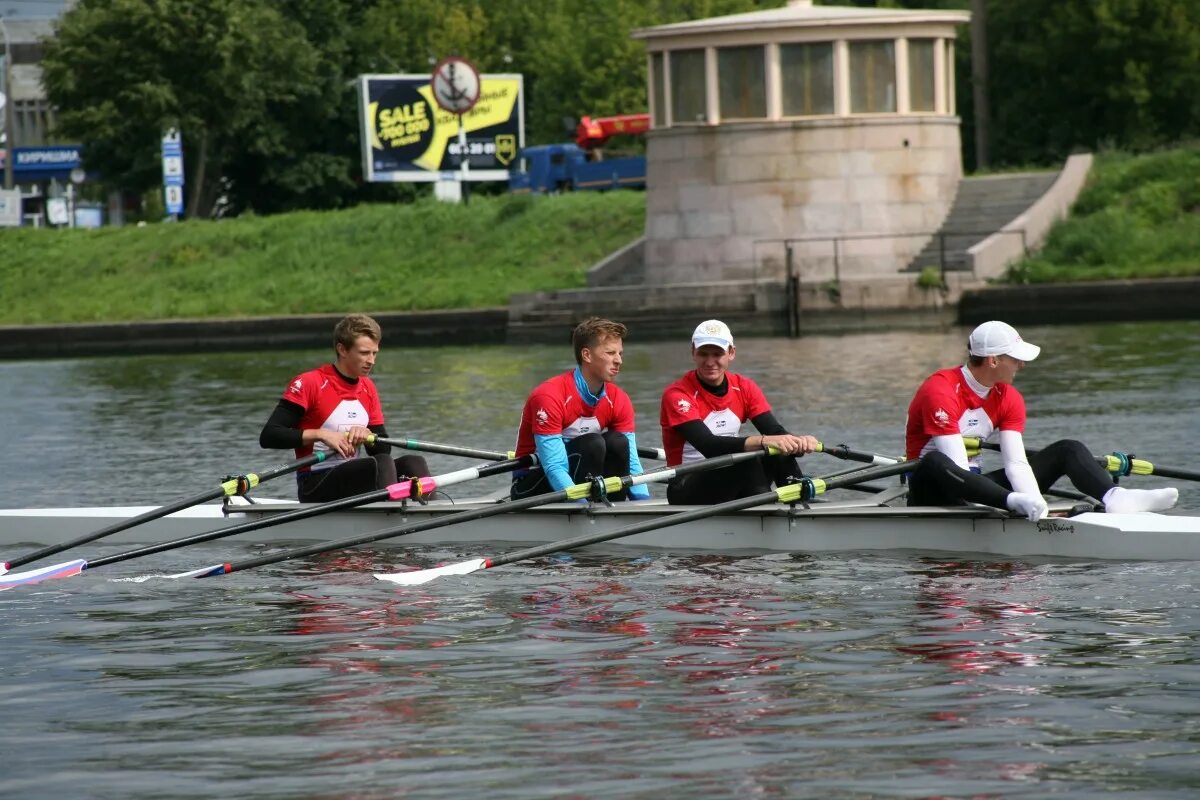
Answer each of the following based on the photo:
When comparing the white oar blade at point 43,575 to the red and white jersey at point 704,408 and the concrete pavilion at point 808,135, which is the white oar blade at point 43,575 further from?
the concrete pavilion at point 808,135

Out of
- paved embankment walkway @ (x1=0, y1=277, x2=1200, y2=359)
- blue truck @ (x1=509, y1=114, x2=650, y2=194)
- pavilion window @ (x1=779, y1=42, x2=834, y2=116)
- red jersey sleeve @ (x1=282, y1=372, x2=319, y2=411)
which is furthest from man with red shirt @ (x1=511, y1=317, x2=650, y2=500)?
blue truck @ (x1=509, y1=114, x2=650, y2=194)

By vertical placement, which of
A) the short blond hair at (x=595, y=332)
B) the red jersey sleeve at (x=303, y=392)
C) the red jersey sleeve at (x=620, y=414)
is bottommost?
the red jersey sleeve at (x=620, y=414)

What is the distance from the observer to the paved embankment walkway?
34.4 meters

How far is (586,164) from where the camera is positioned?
186ft

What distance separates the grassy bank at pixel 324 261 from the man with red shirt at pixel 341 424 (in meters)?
27.2

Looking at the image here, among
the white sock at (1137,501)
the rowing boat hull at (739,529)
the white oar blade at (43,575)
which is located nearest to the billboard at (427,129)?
the rowing boat hull at (739,529)

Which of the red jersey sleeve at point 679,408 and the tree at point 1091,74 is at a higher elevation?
the tree at point 1091,74

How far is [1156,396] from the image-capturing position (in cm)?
2233

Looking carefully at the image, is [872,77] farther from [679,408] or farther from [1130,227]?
[679,408]

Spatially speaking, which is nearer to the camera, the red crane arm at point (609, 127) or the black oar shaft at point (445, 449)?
the black oar shaft at point (445, 449)

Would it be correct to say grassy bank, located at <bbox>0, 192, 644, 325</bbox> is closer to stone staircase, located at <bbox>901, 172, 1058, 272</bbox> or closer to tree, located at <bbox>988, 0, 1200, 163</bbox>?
stone staircase, located at <bbox>901, 172, 1058, 272</bbox>

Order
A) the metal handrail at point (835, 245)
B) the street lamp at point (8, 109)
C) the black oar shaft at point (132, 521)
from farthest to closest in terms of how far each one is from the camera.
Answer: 1. the street lamp at point (8, 109)
2. the metal handrail at point (835, 245)
3. the black oar shaft at point (132, 521)

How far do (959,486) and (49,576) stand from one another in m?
5.61

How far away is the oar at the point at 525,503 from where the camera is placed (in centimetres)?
1213
